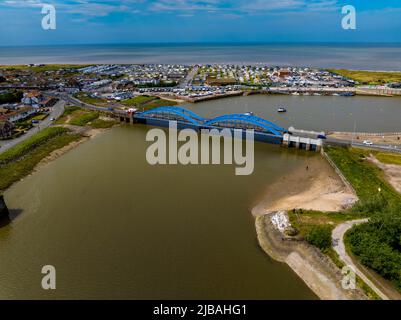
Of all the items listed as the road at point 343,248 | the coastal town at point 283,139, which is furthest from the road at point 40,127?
the road at point 343,248

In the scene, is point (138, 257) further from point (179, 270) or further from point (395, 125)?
point (395, 125)

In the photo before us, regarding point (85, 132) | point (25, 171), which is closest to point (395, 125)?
point (85, 132)

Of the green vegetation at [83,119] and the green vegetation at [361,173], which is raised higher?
the green vegetation at [83,119]

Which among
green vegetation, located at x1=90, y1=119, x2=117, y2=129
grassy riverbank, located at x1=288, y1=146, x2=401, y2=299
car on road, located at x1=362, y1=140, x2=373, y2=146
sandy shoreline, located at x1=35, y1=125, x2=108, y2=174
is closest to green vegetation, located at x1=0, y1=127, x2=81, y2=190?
sandy shoreline, located at x1=35, y1=125, x2=108, y2=174

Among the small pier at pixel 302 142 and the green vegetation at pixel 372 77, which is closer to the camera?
the small pier at pixel 302 142

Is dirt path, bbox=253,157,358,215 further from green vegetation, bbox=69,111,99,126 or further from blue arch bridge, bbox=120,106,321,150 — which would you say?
green vegetation, bbox=69,111,99,126

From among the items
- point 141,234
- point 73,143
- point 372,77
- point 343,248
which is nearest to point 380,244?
point 343,248

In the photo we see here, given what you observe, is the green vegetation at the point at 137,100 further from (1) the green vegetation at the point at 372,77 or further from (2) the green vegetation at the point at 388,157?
(1) the green vegetation at the point at 372,77
